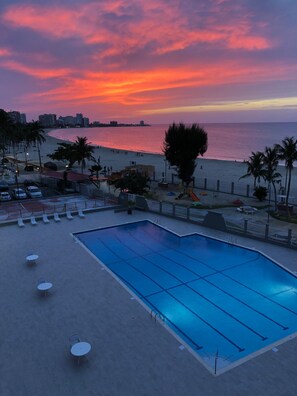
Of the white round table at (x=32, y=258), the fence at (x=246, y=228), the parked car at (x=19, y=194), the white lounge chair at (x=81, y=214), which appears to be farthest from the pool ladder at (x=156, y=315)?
the parked car at (x=19, y=194)

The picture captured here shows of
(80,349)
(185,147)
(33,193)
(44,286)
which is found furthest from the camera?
(185,147)

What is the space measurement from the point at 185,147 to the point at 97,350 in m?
36.1

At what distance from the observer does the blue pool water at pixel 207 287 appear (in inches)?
421

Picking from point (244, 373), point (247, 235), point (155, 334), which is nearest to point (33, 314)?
point (155, 334)

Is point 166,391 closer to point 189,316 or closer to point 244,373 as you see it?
point 244,373

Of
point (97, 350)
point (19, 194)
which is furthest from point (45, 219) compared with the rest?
point (97, 350)

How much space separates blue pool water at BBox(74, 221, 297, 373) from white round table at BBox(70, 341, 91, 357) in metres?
3.09

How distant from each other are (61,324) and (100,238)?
32.5 feet

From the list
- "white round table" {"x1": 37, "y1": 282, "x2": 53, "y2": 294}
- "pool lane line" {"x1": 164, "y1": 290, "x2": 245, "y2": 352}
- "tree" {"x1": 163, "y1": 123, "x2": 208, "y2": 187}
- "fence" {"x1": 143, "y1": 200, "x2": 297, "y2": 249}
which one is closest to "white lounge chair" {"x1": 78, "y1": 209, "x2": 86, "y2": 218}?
"fence" {"x1": 143, "y1": 200, "x2": 297, "y2": 249}

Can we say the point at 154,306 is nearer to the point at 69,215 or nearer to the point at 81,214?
the point at 69,215

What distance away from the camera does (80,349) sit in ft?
29.4

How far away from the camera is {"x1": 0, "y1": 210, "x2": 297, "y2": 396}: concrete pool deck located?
815 cm

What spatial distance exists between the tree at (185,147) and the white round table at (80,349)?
34.5m

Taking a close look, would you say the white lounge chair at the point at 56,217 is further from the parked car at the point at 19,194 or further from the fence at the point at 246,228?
the parked car at the point at 19,194
